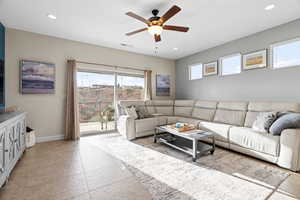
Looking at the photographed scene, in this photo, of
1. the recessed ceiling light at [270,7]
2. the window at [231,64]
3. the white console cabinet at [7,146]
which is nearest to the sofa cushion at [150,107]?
the window at [231,64]

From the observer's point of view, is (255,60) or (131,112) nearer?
(255,60)

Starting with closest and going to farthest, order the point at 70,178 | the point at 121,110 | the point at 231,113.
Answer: the point at 70,178
the point at 231,113
the point at 121,110

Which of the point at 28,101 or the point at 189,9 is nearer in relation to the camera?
the point at 189,9

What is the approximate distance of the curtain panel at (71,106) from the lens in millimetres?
3816

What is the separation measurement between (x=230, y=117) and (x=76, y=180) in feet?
11.7

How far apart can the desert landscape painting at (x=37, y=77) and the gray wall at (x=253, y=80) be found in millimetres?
4606

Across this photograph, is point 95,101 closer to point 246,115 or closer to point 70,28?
point 70,28

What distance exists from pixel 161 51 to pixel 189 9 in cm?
245

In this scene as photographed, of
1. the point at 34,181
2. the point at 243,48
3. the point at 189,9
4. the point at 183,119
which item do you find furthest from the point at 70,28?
the point at 243,48

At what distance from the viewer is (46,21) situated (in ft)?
9.61

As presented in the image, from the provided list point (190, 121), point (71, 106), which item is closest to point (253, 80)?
point (190, 121)

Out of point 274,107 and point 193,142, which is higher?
point 274,107

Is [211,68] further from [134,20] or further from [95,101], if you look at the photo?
[95,101]

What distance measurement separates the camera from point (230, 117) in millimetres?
3564
